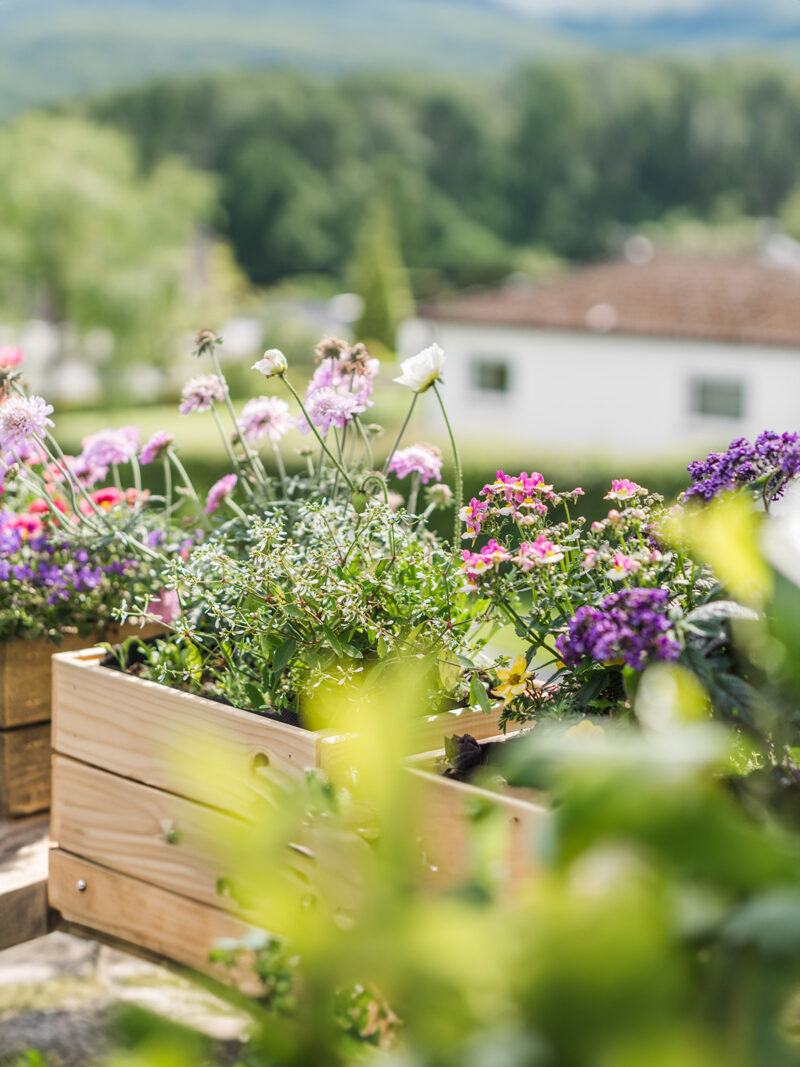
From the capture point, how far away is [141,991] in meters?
1.38

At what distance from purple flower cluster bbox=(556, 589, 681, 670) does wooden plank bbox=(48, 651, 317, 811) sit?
367mm

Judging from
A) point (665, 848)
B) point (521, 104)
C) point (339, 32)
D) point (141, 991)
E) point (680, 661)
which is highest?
point (339, 32)

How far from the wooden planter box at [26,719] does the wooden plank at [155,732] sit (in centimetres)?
26

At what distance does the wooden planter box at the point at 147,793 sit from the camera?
136 centimetres

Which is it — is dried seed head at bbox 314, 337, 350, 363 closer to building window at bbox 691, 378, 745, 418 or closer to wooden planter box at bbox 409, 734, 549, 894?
wooden planter box at bbox 409, 734, 549, 894

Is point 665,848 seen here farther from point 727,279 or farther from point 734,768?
point 727,279

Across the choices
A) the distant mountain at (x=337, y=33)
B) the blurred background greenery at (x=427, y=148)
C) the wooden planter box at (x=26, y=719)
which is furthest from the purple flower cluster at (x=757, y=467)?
the distant mountain at (x=337, y=33)

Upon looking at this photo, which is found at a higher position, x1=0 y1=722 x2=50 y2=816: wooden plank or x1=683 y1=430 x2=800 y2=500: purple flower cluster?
x1=683 y1=430 x2=800 y2=500: purple flower cluster

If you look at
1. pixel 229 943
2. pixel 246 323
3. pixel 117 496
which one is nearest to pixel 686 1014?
pixel 229 943

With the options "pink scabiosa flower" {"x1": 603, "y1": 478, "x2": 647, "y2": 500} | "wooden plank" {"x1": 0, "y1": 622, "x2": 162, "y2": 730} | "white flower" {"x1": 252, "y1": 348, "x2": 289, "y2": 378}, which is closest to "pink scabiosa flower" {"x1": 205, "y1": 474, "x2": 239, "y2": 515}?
"wooden plank" {"x1": 0, "y1": 622, "x2": 162, "y2": 730}

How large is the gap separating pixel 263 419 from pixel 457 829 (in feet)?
2.72

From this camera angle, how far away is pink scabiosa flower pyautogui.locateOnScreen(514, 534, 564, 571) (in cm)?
126

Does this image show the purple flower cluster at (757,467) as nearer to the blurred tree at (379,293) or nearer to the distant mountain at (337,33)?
the blurred tree at (379,293)

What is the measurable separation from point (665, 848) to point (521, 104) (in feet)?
184
